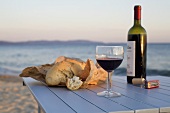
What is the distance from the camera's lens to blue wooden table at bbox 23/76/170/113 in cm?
91

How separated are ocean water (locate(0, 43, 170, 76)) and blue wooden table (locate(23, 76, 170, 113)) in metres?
9.75

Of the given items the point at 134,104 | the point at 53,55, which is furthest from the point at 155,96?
the point at 53,55

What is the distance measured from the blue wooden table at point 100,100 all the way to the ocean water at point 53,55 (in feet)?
32.0

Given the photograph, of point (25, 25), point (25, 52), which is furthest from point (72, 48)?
point (25, 25)

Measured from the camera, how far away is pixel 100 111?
88 cm

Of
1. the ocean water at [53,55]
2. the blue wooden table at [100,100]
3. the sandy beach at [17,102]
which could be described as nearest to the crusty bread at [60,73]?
the blue wooden table at [100,100]

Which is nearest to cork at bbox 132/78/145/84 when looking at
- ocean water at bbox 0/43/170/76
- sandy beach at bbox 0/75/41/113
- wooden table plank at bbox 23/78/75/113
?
wooden table plank at bbox 23/78/75/113

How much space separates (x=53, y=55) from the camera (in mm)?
20422

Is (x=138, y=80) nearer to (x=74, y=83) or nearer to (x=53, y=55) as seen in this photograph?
(x=74, y=83)

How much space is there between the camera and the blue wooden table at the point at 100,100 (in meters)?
0.91

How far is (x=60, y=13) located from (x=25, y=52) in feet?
23.4

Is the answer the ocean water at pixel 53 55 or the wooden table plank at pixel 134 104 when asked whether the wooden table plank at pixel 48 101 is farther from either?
the ocean water at pixel 53 55

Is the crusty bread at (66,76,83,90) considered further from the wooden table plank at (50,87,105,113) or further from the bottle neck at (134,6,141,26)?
the bottle neck at (134,6,141,26)

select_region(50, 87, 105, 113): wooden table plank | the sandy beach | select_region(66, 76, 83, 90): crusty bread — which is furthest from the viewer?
the sandy beach
